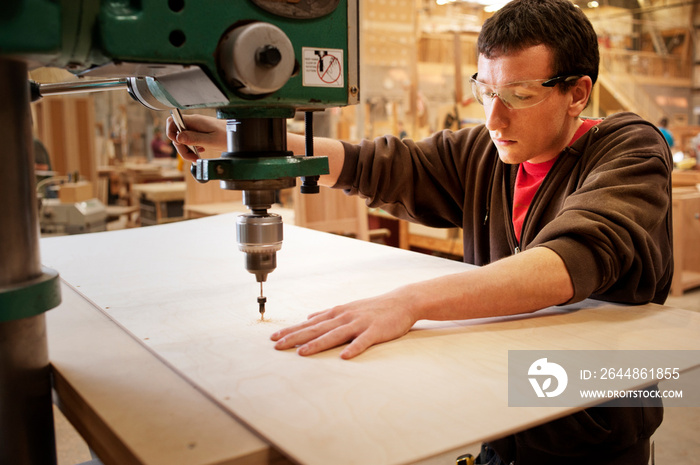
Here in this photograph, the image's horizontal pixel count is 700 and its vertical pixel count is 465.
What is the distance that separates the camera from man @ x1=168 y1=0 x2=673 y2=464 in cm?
104

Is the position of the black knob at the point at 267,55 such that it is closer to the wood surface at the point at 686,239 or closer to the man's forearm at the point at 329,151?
the man's forearm at the point at 329,151

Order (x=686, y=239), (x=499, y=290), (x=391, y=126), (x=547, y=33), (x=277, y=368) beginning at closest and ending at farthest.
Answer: (x=277, y=368)
(x=499, y=290)
(x=547, y=33)
(x=686, y=239)
(x=391, y=126)

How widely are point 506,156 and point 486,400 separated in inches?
31.8

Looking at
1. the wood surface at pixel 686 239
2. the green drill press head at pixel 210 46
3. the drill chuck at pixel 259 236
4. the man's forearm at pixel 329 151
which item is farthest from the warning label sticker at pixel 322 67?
the wood surface at pixel 686 239

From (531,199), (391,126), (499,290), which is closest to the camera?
(499,290)

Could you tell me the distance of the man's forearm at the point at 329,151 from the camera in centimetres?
157

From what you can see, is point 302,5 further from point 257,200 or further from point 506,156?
point 506,156

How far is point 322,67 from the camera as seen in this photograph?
88 cm

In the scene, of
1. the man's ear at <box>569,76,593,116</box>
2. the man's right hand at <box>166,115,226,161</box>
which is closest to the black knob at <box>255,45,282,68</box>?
the man's right hand at <box>166,115,226,161</box>

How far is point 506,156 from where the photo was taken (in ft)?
4.66

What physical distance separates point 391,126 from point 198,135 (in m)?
4.91

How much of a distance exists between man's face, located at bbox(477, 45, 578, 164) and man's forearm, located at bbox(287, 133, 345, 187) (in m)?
0.43

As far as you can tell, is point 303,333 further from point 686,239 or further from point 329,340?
point 686,239

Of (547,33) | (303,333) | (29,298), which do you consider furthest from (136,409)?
(547,33)
